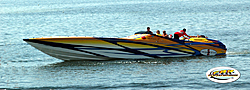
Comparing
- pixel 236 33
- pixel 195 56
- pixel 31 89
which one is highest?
pixel 236 33

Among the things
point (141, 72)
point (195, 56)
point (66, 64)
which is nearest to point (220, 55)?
point (195, 56)

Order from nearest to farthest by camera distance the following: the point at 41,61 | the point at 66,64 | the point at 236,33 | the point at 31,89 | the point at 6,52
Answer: the point at 31,89 < the point at 66,64 < the point at 41,61 < the point at 6,52 < the point at 236,33

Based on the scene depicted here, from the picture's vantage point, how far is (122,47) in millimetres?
23953

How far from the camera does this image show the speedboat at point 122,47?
2341 centimetres

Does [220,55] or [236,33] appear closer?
[220,55]

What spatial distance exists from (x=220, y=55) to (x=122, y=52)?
6910 mm

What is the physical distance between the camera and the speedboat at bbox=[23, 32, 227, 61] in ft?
76.8

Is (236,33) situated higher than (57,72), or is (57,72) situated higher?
(236,33)

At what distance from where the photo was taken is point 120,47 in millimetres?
23938

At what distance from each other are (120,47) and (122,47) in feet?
0.42

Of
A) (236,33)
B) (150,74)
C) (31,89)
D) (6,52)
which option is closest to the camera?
(31,89)

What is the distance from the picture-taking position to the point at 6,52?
29609 mm

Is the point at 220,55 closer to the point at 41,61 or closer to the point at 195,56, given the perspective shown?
the point at 195,56

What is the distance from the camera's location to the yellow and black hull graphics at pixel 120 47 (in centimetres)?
2341
